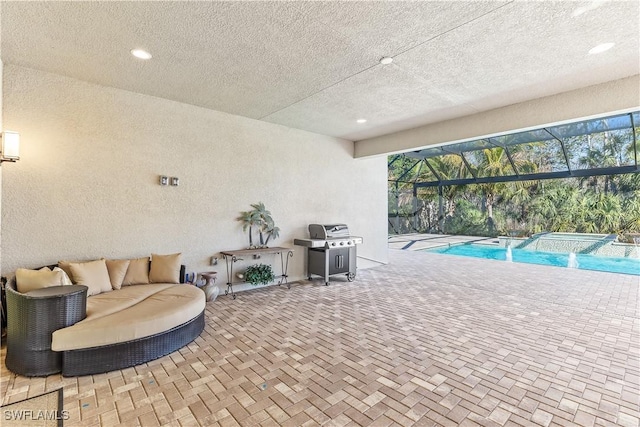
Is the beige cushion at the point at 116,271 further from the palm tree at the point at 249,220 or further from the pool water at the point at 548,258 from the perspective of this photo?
the pool water at the point at 548,258

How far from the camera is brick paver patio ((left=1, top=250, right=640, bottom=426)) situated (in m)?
2.05

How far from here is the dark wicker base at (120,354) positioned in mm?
2471

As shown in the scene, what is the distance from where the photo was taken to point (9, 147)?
2.91 meters

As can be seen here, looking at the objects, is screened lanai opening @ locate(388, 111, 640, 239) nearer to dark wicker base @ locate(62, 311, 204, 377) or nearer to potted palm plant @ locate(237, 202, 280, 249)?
potted palm plant @ locate(237, 202, 280, 249)

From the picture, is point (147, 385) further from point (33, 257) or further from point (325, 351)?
point (33, 257)

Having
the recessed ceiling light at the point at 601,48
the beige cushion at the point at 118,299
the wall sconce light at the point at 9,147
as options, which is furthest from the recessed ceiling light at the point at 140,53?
the recessed ceiling light at the point at 601,48

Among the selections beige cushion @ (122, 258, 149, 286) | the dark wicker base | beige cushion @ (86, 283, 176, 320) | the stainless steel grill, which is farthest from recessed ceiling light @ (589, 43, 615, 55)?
beige cushion @ (122, 258, 149, 286)

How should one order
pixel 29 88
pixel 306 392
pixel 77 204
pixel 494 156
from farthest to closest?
pixel 494 156, pixel 77 204, pixel 29 88, pixel 306 392

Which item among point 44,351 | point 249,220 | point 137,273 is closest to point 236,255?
point 249,220

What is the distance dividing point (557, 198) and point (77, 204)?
12.9m

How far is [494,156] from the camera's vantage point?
10992 mm

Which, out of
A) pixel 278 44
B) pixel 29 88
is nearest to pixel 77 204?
pixel 29 88

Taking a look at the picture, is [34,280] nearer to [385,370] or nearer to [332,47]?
[385,370]

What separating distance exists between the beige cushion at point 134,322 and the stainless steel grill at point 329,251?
282cm
